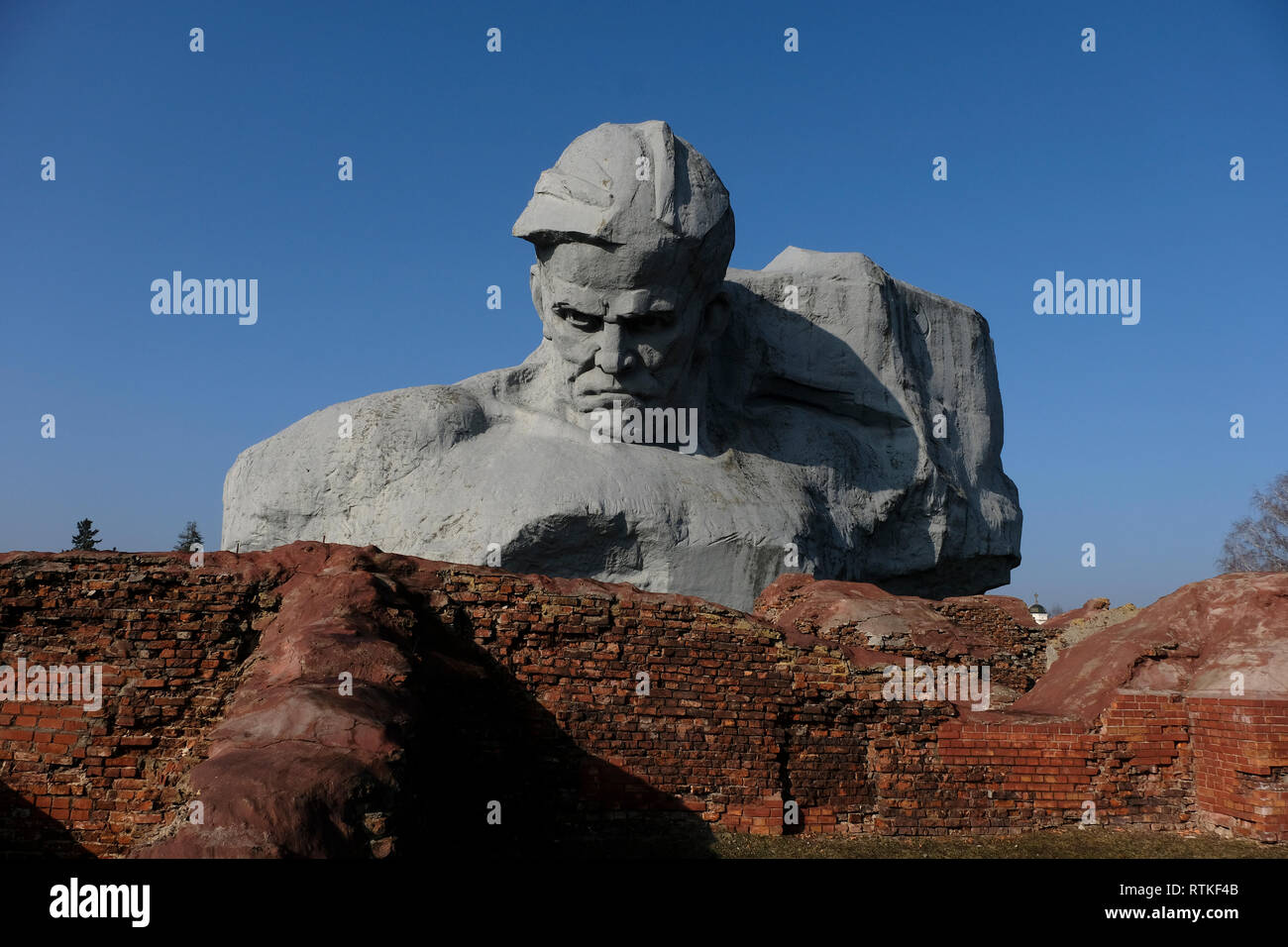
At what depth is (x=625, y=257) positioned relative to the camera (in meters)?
10.4

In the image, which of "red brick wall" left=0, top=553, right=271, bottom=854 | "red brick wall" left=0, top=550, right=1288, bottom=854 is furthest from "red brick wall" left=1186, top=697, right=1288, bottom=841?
"red brick wall" left=0, top=553, right=271, bottom=854

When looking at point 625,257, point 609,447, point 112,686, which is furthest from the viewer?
point 609,447

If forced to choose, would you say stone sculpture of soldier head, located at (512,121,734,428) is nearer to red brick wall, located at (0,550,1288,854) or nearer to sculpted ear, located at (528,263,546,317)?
sculpted ear, located at (528,263,546,317)

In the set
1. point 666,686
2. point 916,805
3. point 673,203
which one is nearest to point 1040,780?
point 916,805

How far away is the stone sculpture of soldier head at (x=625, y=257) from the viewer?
10383mm

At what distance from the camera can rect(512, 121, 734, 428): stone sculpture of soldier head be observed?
10383 mm

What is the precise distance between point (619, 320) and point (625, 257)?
601mm

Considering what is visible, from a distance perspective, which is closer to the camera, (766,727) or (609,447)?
(766,727)

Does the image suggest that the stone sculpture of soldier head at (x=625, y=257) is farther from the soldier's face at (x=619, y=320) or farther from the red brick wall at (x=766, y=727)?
the red brick wall at (x=766, y=727)

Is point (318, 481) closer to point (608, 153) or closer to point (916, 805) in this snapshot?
point (608, 153)

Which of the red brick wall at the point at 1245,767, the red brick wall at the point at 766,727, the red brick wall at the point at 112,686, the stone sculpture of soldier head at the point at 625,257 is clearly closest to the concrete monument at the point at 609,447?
the stone sculpture of soldier head at the point at 625,257

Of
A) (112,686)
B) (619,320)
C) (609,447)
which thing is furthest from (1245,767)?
(619,320)

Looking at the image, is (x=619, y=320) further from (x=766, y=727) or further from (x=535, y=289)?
(x=766, y=727)

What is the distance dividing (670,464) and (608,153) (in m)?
2.87
